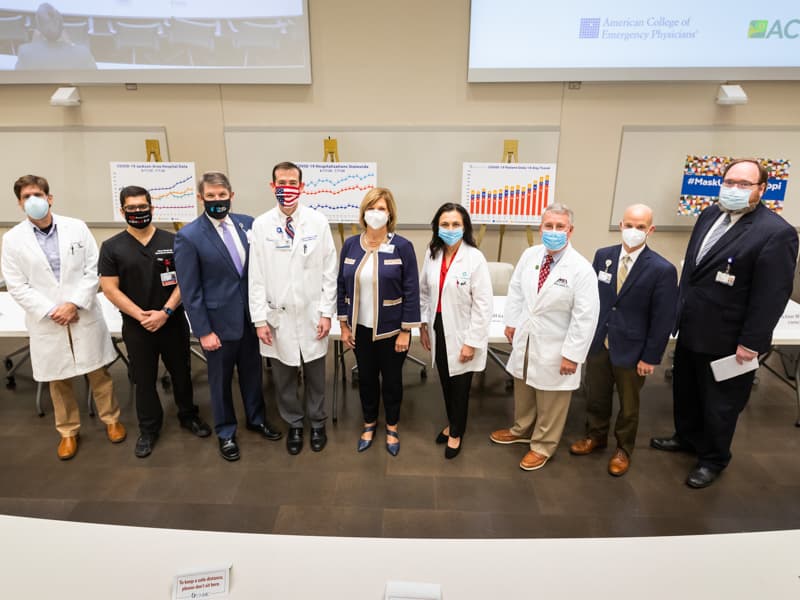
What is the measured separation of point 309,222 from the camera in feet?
9.09

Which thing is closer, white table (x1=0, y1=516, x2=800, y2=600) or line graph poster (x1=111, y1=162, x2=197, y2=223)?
white table (x1=0, y1=516, x2=800, y2=600)

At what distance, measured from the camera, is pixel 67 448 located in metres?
3.04

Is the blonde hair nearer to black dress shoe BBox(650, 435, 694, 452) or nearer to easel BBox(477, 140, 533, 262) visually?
easel BBox(477, 140, 533, 262)

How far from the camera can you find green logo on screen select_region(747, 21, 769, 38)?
160 inches

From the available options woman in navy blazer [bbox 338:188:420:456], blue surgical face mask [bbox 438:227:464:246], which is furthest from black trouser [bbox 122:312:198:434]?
blue surgical face mask [bbox 438:227:464:246]

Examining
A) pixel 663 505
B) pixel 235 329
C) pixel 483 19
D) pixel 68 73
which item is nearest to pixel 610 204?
pixel 483 19

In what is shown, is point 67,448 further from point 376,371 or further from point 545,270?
point 545,270

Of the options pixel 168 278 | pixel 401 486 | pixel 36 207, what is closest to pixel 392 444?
pixel 401 486

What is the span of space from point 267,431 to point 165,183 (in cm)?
260

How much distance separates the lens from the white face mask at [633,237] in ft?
8.29

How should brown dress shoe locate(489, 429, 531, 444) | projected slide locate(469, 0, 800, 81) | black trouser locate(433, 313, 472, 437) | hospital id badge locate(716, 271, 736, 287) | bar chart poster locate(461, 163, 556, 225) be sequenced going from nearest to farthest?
hospital id badge locate(716, 271, 736, 287)
black trouser locate(433, 313, 472, 437)
brown dress shoe locate(489, 429, 531, 444)
projected slide locate(469, 0, 800, 81)
bar chart poster locate(461, 163, 556, 225)

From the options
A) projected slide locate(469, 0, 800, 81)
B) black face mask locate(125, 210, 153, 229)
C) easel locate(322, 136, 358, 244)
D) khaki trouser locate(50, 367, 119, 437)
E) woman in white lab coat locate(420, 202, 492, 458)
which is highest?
projected slide locate(469, 0, 800, 81)

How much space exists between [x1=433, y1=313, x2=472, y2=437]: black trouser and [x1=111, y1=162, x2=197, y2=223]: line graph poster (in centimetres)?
286

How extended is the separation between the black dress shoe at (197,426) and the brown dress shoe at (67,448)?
0.61 m
